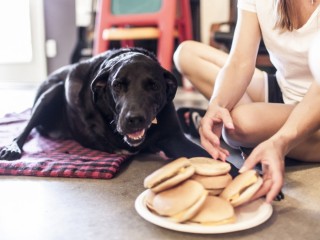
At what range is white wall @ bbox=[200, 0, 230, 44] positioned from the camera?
3.74m

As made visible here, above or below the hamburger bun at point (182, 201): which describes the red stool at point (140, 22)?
above

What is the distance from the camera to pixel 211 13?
3.76 metres

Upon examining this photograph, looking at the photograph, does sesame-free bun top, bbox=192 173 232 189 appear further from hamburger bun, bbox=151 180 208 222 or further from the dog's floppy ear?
the dog's floppy ear

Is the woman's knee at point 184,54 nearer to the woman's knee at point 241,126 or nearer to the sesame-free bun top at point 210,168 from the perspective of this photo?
the woman's knee at point 241,126

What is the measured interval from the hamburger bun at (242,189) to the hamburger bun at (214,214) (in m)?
0.03

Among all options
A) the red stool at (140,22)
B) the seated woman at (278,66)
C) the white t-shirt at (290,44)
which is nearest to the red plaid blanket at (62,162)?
the seated woman at (278,66)

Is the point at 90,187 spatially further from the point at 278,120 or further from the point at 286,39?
the point at 286,39

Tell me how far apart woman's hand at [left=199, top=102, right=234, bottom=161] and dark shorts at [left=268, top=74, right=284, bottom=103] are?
37 centimetres

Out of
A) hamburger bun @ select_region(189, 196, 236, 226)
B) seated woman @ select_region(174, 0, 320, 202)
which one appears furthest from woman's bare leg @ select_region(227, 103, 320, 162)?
hamburger bun @ select_region(189, 196, 236, 226)

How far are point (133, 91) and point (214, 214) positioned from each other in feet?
1.97

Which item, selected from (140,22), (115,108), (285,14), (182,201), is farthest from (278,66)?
(140,22)

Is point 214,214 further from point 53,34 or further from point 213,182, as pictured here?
point 53,34

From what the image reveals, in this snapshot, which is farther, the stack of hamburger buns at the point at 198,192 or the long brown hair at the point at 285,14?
the long brown hair at the point at 285,14

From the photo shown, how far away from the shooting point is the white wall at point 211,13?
3736mm
